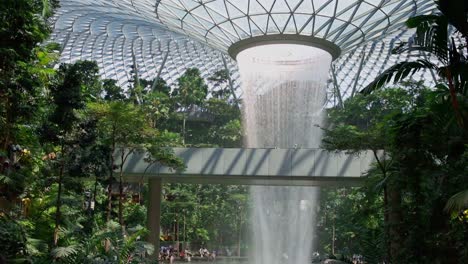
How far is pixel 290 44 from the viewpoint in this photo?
2805 cm

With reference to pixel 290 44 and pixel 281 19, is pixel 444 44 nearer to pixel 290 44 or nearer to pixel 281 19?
pixel 281 19

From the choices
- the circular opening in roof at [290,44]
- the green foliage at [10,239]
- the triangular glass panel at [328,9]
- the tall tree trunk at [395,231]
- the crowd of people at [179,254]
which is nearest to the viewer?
the green foliage at [10,239]

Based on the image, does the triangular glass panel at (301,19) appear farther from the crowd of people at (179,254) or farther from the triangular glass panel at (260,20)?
the crowd of people at (179,254)

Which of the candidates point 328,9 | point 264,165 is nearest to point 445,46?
point 264,165

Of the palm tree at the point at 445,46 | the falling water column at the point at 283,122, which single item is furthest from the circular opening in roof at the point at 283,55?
the palm tree at the point at 445,46

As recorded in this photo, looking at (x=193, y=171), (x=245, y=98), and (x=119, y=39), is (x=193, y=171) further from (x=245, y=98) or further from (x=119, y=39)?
(x=119, y=39)

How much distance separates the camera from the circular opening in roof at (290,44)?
27.7 meters

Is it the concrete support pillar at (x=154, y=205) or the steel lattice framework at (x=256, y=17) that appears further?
the steel lattice framework at (x=256, y=17)

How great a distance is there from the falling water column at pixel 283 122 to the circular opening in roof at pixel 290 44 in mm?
59

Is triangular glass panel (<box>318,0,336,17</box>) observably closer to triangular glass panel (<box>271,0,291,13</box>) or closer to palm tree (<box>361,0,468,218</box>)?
triangular glass panel (<box>271,0,291,13</box>)

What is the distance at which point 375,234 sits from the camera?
16.1m

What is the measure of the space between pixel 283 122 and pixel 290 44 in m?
5.15

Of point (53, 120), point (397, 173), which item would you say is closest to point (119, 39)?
point (53, 120)

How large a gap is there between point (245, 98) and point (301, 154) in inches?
503
